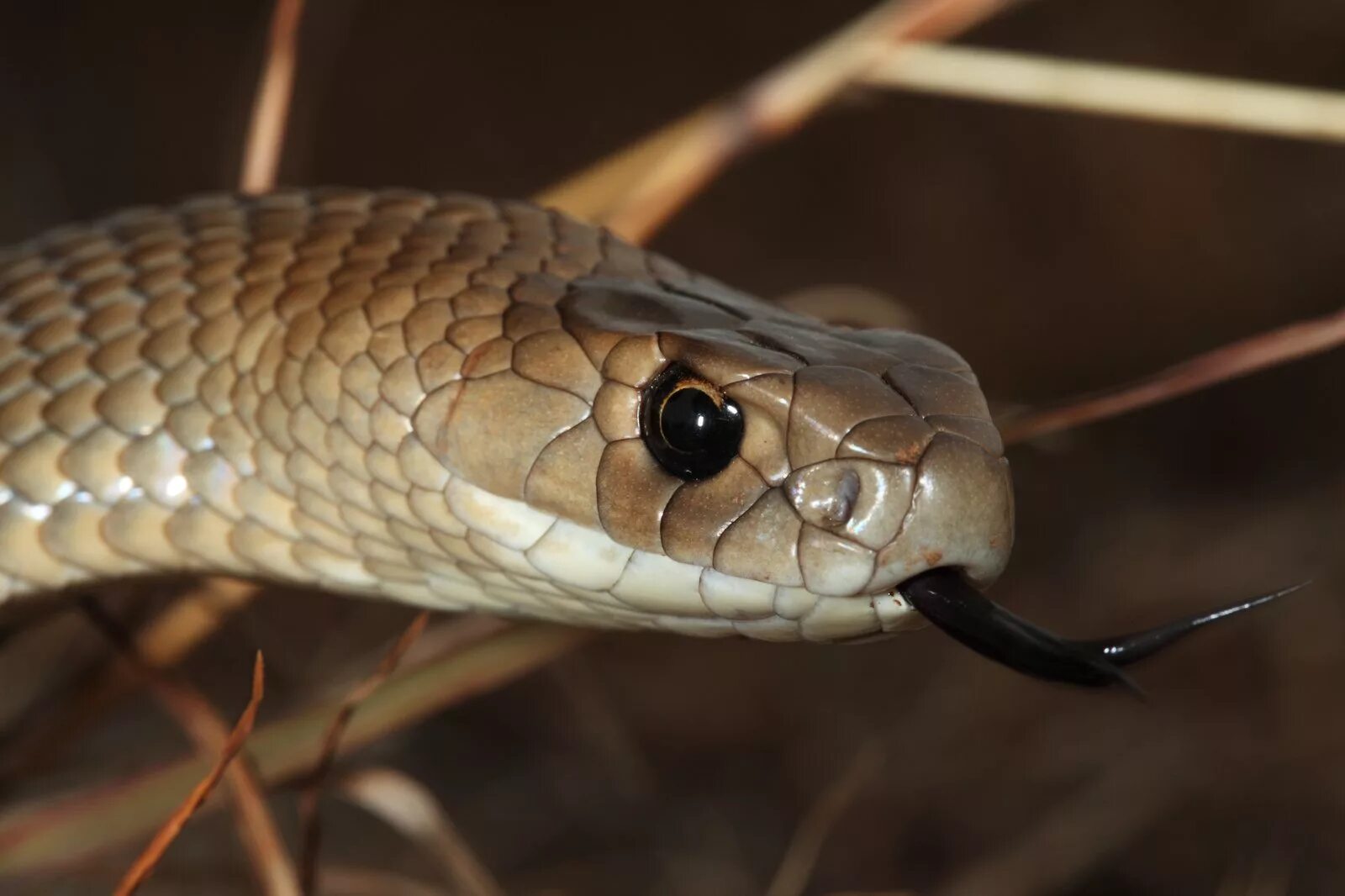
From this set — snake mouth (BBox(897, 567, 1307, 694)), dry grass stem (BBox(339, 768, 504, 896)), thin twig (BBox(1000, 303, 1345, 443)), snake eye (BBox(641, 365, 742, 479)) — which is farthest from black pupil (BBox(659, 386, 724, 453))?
dry grass stem (BBox(339, 768, 504, 896))

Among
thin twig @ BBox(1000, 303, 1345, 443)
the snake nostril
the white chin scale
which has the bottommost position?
the white chin scale

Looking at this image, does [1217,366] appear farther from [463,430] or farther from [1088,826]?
[1088,826]

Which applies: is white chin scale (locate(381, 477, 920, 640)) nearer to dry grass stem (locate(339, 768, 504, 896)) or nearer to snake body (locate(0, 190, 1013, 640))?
snake body (locate(0, 190, 1013, 640))

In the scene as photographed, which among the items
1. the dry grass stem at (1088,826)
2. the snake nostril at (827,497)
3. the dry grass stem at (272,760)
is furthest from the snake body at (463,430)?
the dry grass stem at (1088,826)

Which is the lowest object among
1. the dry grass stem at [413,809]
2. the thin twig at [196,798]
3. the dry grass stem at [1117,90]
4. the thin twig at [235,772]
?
the dry grass stem at [413,809]

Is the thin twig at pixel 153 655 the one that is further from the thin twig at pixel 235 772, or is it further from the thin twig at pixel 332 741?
the thin twig at pixel 332 741
